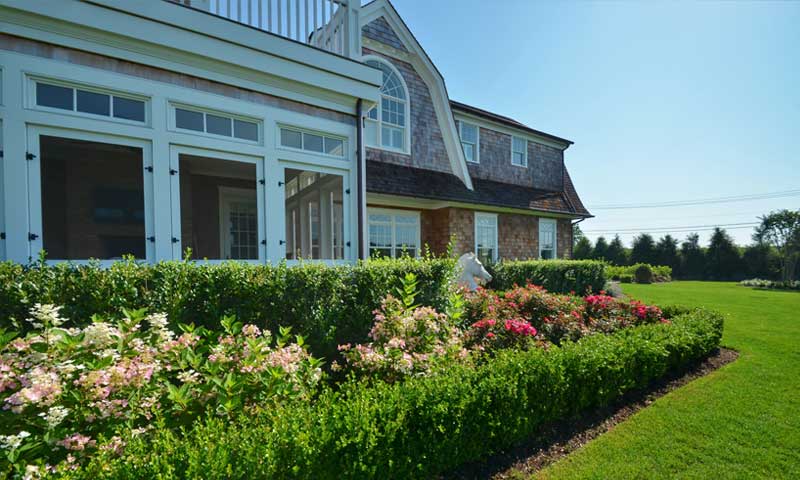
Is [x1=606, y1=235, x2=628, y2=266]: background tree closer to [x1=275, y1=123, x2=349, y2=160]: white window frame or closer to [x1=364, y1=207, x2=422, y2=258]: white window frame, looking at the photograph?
[x1=364, y1=207, x2=422, y2=258]: white window frame

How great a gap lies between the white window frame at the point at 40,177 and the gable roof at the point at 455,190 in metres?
5.88

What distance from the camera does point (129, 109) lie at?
490cm

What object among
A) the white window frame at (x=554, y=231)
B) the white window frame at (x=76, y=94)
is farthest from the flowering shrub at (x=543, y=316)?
the white window frame at (x=554, y=231)

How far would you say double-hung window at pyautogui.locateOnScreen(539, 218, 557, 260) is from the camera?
16.6 metres

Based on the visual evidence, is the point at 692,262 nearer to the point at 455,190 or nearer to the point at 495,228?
the point at 495,228

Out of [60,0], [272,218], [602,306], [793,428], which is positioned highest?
[60,0]

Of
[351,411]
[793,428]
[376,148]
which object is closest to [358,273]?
[351,411]

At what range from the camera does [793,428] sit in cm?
397

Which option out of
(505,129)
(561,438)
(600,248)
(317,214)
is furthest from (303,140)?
(600,248)

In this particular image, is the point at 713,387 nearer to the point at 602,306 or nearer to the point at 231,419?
the point at 602,306

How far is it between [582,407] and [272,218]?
16.6ft

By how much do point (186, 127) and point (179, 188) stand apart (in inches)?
35.8

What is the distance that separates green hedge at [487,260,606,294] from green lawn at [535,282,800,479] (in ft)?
22.8

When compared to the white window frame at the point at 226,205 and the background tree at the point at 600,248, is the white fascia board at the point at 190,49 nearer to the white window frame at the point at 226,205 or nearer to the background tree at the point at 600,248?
the white window frame at the point at 226,205
